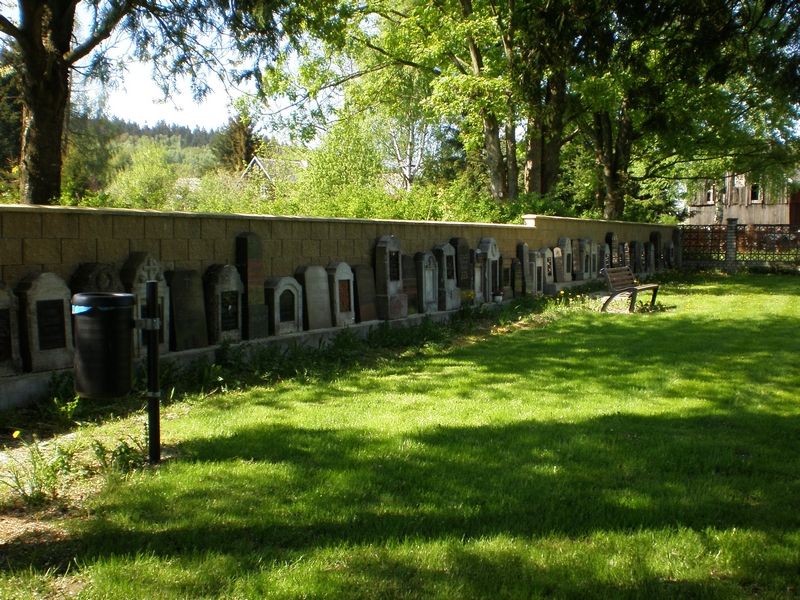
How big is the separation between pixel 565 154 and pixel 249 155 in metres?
32.3

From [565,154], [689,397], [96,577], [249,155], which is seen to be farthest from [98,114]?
[249,155]

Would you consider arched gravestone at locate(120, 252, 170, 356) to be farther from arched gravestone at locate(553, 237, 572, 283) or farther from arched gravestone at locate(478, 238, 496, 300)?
arched gravestone at locate(553, 237, 572, 283)

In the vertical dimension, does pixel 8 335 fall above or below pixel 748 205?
below

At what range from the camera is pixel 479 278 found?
50.6 feet

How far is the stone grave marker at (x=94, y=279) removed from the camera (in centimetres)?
762

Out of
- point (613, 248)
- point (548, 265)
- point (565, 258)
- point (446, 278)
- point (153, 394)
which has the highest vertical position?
point (613, 248)

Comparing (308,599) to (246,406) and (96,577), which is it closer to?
(96,577)

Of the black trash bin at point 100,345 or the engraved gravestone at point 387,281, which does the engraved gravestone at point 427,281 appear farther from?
the black trash bin at point 100,345

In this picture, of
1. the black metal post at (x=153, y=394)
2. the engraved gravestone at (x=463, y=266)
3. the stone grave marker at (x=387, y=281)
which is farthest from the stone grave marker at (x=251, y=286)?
the engraved gravestone at (x=463, y=266)

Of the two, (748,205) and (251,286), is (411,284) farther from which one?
(748,205)

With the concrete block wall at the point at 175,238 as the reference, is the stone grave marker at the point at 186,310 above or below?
below

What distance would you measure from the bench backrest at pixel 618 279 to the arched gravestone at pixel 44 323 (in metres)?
11.7

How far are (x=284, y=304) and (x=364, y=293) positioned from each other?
1.81 meters

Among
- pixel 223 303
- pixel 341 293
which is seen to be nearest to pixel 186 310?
pixel 223 303
